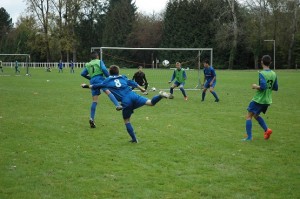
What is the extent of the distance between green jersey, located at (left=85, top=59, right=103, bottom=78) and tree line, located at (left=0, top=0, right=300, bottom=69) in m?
40.5

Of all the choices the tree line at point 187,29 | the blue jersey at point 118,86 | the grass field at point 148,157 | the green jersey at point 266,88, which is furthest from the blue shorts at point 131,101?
the tree line at point 187,29

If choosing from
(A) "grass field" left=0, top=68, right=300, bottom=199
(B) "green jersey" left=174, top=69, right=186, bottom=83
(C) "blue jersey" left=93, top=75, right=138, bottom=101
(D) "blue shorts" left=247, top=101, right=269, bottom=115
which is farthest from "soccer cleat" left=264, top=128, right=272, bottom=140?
(B) "green jersey" left=174, top=69, right=186, bottom=83

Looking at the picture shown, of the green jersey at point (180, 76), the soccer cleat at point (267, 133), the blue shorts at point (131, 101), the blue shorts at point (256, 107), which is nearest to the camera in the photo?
the blue shorts at point (131, 101)

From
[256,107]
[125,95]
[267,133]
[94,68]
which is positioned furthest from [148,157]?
[94,68]

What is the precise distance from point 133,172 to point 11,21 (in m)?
128

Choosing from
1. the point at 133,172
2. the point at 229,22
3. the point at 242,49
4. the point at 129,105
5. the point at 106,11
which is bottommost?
the point at 133,172

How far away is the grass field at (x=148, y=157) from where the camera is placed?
6109 mm

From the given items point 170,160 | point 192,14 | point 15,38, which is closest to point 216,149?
point 170,160

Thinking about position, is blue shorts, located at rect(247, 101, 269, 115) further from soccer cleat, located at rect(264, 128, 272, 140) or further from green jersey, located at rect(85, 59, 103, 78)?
green jersey, located at rect(85, 59, 103, 78)

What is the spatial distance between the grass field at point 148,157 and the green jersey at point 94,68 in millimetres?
1554

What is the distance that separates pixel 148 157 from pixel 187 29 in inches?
2551

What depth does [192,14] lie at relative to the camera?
7088 centimetres

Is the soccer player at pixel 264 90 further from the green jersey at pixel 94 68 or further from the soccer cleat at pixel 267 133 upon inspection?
Answer: the green jersey at pixel 94 68

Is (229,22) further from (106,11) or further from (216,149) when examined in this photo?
(216,149)
